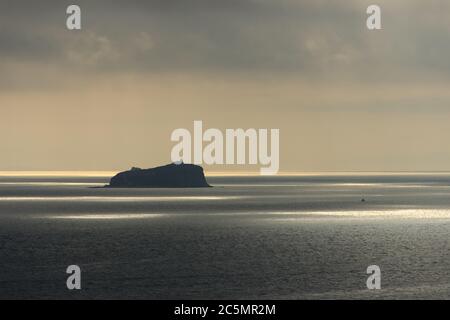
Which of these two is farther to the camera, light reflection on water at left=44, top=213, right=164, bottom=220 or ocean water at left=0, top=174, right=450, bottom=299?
light reflection on water at left=44, top=213, right=164, bottom=220

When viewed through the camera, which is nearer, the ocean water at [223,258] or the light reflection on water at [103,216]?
the ocean water at [223,258]

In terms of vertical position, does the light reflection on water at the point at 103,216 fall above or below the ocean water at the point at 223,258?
above

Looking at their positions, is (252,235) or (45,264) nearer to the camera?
Answer: (45,264)

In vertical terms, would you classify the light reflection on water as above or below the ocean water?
above

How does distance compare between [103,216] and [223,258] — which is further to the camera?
[103,216]

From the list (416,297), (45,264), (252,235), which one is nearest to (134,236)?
A: (252,235)

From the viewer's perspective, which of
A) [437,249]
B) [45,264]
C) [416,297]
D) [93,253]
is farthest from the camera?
[437,249]

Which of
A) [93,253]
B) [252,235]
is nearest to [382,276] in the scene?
[93,253]

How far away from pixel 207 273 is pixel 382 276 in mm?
18931

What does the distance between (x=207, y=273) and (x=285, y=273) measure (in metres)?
8.63

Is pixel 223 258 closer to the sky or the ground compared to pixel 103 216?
closer to the ground

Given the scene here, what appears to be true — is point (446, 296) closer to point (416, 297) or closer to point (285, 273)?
point (416, 297)
